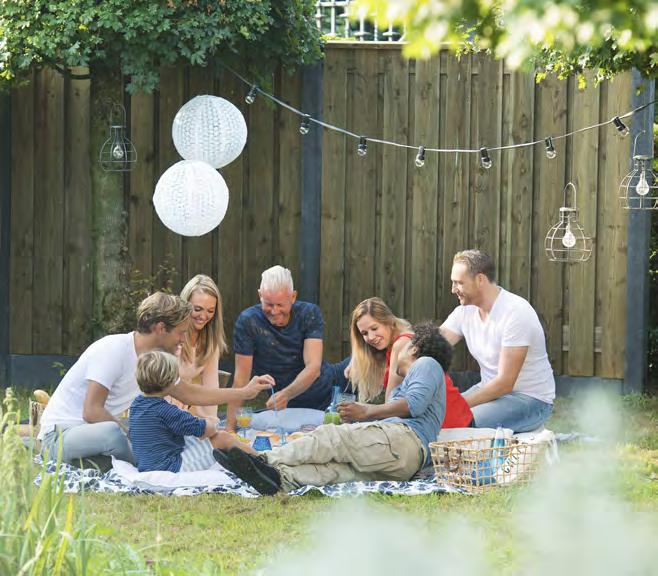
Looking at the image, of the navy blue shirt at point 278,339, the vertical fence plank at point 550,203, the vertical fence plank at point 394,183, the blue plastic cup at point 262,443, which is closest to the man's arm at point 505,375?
the navy blue shirt at point 278,339

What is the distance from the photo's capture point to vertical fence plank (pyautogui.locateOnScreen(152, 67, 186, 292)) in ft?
23.5

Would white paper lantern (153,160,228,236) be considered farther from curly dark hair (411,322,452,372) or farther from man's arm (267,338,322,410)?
curly dark hair (411,322,452,372)

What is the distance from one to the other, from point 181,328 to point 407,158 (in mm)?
2661

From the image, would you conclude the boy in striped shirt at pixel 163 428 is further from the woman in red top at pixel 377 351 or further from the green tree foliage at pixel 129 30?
Answer: the green tree foliage at pixel 129 30

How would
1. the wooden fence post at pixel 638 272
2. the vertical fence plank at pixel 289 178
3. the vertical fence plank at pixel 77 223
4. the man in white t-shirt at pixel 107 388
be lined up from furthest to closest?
the vertical fence plank at pixel 77 223
the vertical fence plank at pixel 289 178
the wooden fence post at pixel 638 272
the man in white t-shirt at pixel 107 388

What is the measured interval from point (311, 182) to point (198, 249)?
0.86m

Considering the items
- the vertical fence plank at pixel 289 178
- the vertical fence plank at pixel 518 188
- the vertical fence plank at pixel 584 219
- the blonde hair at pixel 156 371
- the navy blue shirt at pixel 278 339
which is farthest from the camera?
the vertical fence plank at pixel 289 178

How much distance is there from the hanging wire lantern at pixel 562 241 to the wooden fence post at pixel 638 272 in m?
0.26

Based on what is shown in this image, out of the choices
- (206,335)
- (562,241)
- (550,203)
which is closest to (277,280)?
(206,335)

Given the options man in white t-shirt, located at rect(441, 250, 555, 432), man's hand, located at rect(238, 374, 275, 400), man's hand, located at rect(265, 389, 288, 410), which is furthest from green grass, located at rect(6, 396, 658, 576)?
man's hand, located at rect(265, 389, 288, 410)

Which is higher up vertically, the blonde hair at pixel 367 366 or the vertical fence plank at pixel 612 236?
the vertical fence plank at pixel 612 236

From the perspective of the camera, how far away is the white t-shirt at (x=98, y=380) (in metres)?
4.71

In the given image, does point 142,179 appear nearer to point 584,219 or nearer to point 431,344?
point 584,219

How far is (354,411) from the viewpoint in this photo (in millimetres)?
4832
